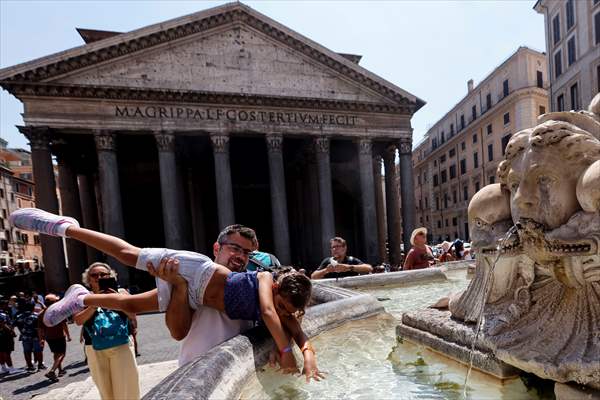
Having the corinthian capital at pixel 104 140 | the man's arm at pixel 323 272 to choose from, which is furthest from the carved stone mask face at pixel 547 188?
the corinthian capital at pixel 104 140

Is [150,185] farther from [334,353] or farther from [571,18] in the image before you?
[571,18]

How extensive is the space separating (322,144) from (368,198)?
13.3 feet

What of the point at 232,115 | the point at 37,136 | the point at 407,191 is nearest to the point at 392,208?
the point at 407,191

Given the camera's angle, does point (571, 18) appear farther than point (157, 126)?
Yes

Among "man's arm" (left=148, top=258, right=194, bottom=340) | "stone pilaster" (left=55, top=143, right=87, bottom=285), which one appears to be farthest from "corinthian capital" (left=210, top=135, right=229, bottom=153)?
"man's arm" (left=148, top=258, right=194, bottom=340)

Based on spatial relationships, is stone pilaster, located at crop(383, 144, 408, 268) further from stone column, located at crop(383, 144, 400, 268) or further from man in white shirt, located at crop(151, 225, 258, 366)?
man in white shirt, located at crop(151, 225, 258, 366)

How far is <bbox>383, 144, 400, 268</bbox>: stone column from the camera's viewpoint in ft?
68.1

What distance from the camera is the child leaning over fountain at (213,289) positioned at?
1916 mm

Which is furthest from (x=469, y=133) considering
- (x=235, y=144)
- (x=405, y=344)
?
(x=405, y=344)

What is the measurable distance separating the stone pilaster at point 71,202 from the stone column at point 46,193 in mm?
2084

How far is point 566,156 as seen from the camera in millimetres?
1667

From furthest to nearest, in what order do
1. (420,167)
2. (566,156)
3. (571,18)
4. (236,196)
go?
(420,167) → (236,196) → (571,18) → (566,156)

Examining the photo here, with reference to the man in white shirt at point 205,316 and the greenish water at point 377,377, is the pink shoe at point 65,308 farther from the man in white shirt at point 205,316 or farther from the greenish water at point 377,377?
the greenish water at point 377,377

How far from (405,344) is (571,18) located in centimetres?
3016
